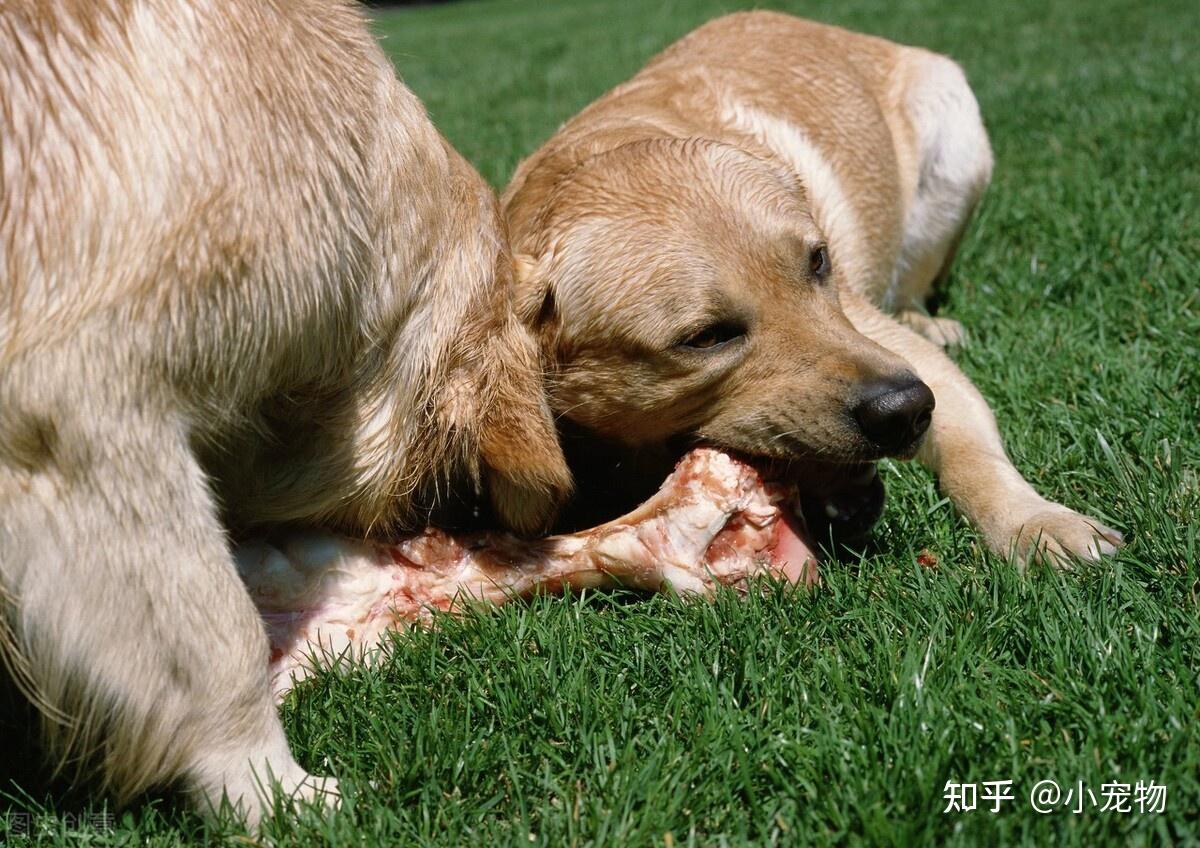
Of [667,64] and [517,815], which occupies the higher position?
[667,64]

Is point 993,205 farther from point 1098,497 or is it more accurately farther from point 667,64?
point 1098,497

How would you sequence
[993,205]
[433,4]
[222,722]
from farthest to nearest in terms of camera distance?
[433,4] → [993,205] → [222,722]

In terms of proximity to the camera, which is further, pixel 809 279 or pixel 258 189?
pixel 809 279

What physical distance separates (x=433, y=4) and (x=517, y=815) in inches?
1637

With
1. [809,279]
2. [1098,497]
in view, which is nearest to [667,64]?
[809,279]

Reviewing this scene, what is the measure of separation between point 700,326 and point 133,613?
153 centimetres

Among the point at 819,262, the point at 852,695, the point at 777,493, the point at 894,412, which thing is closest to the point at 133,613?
the point at 852,695


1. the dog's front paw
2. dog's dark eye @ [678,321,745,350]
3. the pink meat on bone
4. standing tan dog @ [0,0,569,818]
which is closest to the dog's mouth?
the pink meat on bone

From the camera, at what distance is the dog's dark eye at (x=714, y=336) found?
9.84 ft

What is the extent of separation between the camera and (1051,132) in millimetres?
6707

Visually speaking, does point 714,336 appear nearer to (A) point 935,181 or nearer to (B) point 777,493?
(B) point 777,493

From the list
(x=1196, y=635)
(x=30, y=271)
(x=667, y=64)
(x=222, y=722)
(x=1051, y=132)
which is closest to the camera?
(x=30, y=271)

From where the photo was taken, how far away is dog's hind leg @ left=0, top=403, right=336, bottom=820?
1.98 meters

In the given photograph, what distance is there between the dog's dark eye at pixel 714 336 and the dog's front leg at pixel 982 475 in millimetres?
761
